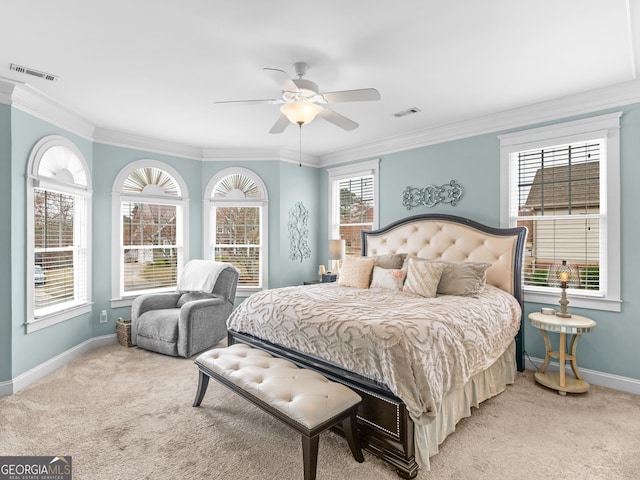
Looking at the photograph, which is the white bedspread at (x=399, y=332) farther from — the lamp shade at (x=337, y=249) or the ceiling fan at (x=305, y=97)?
the lamp shade at (x=337, y=249)

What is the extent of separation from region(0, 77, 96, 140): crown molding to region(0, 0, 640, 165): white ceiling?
2.8 inches

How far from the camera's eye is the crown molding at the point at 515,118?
3254 millimetres

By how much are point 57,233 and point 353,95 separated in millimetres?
3587

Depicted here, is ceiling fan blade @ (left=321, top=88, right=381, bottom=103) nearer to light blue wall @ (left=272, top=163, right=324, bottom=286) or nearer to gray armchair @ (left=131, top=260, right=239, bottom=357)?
gray armchair @ (left=131, top=260, right=239, bottom=357)

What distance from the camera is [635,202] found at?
3.16 metres

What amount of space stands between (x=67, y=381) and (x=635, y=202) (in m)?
5.58

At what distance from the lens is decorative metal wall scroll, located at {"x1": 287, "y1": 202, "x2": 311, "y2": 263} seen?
18.7ft

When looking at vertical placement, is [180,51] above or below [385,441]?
above

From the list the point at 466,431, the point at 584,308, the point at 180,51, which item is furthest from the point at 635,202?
the point at 180,51

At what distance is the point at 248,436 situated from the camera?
2453 mm

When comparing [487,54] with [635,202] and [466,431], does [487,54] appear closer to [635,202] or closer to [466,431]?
[635,202]

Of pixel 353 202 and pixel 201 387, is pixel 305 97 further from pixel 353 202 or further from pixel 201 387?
pixel 353 202

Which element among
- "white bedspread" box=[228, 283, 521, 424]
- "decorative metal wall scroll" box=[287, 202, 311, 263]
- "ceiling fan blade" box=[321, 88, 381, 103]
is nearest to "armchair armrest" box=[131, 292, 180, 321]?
"white bedspread" box=[228, 283, 521, 424]

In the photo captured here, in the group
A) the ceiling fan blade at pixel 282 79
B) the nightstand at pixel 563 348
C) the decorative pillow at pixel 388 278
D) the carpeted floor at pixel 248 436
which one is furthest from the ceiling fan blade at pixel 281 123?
the nightstand at pixel 563 348
